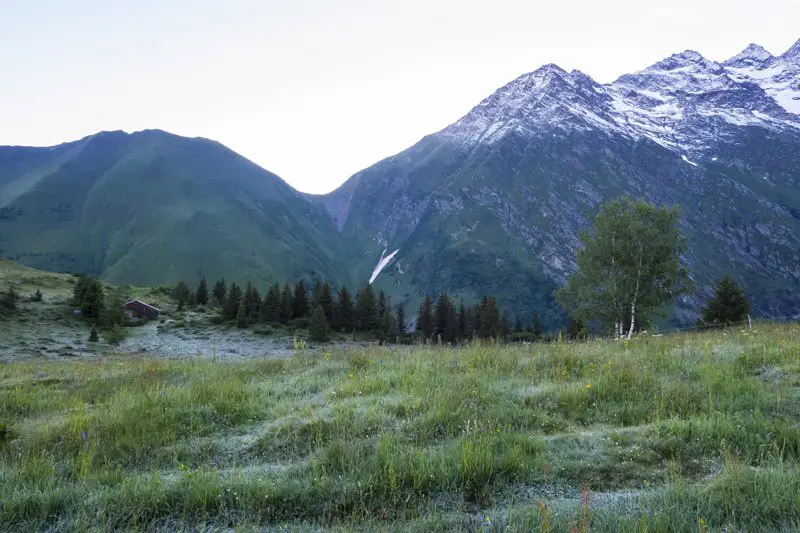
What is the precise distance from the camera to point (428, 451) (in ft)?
18.5

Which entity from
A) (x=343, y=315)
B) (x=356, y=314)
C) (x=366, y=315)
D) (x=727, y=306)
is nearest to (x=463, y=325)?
(x=366, y=315)

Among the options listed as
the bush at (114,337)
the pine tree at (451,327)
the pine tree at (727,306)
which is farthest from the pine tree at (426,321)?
the bush at (114,337)

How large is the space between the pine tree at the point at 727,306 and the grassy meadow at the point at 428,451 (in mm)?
48166

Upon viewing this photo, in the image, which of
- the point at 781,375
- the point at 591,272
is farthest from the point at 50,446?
the point at 591,272

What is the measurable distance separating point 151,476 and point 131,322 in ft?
254

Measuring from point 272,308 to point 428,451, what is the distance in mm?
78784

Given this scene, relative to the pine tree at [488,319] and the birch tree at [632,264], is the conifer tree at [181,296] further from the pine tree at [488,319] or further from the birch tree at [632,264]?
the birch tree at [632,264]

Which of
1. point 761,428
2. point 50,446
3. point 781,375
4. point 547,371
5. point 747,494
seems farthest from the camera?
point 547,371

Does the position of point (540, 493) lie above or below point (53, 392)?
above

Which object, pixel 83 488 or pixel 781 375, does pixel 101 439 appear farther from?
pixel 781 375

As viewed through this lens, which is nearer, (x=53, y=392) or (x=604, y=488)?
(x=604, y=488)

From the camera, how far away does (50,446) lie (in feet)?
21.4

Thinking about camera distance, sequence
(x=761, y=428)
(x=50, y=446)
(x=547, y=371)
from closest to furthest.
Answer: (x=761, y=428)
(x=50, y=446)
(x=547, y=371)

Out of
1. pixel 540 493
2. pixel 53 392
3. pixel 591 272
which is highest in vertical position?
pixel 591 272
